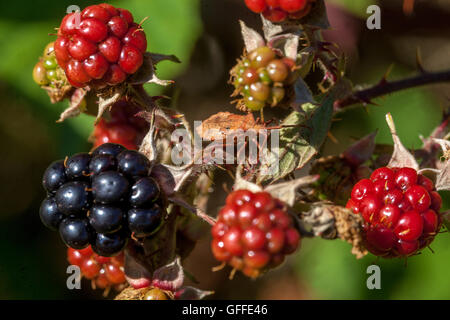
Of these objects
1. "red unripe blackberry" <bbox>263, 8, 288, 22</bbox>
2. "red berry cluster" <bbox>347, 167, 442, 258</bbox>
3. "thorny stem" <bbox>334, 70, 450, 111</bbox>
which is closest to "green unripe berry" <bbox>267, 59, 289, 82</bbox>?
"red unripe blackberry" <bbox>263, 8, 288, 22</bbox>

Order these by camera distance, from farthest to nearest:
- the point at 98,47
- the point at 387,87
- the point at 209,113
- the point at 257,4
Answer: the point at 209,113 → the point at 387,87 → the point at 98,47 → the point at 257,4

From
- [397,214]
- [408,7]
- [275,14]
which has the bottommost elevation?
[397,214]

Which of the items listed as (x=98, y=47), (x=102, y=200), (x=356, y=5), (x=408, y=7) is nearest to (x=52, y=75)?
(x=98, y=47)

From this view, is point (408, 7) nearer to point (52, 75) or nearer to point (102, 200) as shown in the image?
point (52, 75)

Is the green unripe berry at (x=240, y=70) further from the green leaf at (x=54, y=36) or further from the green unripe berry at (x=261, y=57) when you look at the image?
the green leaf at (x=54, y=36)

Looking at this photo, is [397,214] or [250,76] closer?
[250,76]

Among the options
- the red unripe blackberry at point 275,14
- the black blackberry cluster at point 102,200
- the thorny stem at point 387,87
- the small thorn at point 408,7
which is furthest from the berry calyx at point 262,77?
the small thorn at point 408,7

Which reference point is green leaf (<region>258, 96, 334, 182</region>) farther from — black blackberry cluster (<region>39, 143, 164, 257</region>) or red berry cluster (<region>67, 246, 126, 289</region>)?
red berry cluster (<region>67, 246, 126, 289</region>)
